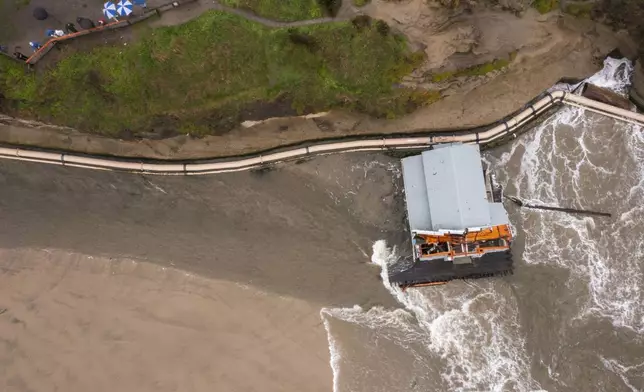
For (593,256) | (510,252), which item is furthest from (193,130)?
(593,256)

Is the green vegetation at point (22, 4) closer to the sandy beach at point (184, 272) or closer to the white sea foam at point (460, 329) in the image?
the sandy beach at point (184, 272)

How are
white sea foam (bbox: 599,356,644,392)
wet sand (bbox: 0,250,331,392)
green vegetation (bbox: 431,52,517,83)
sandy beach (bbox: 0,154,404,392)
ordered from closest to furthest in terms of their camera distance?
1. wet sand (bbox: 0,250,331,392)
2. sandy beach (bbox: 0,154,404,392)
3. white sea foam (bbox: 599,356,644,392)
4. green vegetation (bbox: 431,52,517,83)

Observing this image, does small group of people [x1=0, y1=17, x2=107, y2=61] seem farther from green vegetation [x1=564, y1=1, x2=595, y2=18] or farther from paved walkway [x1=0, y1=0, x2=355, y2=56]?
green vegetation [x1=564, y1=1, x2=595, y2=18]

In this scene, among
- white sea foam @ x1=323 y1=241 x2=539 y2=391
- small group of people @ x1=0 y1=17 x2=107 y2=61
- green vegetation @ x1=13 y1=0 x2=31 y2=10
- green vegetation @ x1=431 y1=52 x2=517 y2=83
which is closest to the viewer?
small group of people @ x1=0 y1=17 x2=107 y2=61

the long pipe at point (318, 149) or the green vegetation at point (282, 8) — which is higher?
the green vegetation at point (282, 8)

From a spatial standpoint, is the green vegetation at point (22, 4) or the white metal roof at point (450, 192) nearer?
the white metal roof at point (450, 192)

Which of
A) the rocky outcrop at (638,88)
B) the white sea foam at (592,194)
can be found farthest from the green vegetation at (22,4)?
the rocky outcrop at (638,88)

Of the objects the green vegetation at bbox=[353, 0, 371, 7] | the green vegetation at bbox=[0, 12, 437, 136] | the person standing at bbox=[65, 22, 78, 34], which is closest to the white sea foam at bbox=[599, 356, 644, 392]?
the green vegetation at bbox=[0, 12, 437, 136]
